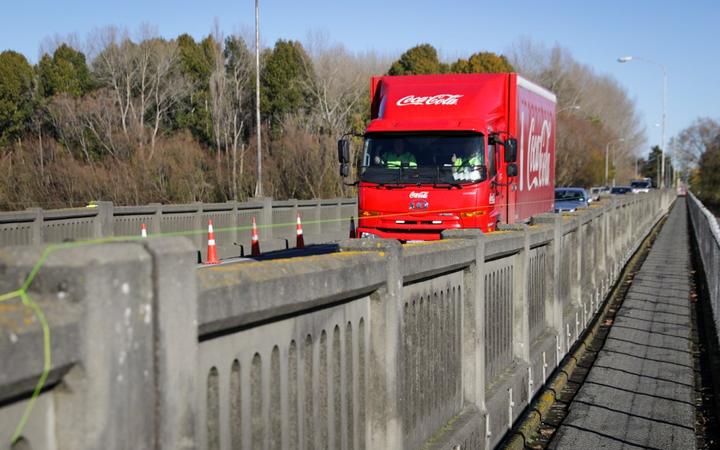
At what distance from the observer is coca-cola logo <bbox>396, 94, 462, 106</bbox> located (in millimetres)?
16719

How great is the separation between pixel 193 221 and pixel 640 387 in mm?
14099

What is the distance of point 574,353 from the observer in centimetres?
1230

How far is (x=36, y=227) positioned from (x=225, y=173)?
1018 inches

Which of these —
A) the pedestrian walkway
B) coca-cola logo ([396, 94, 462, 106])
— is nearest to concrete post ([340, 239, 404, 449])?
the pedestrian walkway

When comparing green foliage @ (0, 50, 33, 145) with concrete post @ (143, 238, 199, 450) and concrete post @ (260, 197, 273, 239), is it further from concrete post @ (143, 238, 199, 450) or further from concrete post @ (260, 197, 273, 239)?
concrete post @ (143, 238, 199, 450)

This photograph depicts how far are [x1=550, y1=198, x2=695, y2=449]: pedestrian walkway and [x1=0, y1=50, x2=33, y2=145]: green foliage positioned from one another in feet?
185

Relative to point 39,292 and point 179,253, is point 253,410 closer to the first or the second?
point 179,253

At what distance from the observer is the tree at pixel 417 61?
7969 cm

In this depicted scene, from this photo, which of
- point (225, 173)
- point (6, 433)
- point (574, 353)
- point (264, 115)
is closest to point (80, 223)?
point (574, 353)

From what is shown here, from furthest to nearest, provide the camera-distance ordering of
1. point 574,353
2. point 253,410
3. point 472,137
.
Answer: point 472,137, point 574,353, point 253,410

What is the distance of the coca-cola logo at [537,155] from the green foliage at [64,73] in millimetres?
48429

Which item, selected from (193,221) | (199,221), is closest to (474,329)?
(193,221)

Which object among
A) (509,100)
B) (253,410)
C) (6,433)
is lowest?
(253,410)

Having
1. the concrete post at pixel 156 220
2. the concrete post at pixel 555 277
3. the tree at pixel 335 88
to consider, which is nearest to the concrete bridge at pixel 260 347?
the concrete post at pixel 555 277
